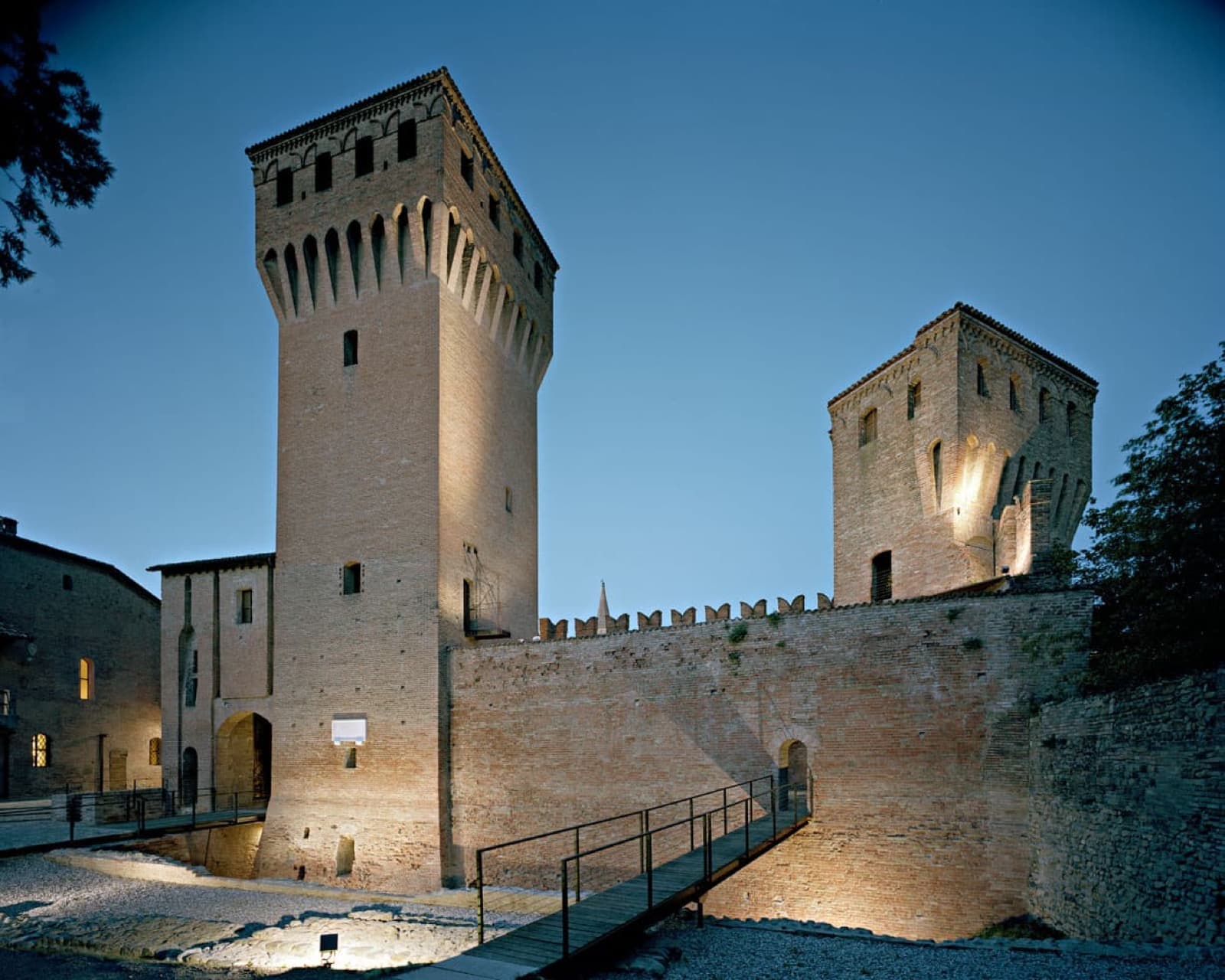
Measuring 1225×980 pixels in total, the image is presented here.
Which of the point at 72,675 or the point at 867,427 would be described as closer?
the point at 867,427

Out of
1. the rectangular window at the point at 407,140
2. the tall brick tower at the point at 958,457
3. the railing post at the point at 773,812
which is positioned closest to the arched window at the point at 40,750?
the rectangular window at the point at 407,140

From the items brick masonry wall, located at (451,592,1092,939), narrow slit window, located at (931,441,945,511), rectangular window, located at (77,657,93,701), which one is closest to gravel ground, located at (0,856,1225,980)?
brick masonry wall, located at (451,592,1092,939)

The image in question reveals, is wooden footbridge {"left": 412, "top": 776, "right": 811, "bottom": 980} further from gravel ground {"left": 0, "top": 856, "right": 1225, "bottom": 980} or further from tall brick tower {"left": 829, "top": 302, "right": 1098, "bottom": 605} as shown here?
tall brick tower {"left": 829, "top": 302, "right": 1098, "bottom": 605}

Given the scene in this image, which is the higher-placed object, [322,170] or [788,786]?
[322,170]

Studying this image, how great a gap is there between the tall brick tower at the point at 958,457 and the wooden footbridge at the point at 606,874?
776 cm

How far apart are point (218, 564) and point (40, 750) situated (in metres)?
9.07

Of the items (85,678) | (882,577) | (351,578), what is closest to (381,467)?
(351,578)

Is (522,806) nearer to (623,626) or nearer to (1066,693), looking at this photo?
(623,626)

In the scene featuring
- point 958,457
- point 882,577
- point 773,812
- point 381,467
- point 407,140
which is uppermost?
point 407,140

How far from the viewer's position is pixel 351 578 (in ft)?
60.5

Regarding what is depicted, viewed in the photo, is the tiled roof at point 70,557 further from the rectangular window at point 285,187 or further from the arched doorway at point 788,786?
the arched doorway at point 788,786

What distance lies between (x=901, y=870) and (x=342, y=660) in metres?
11.6

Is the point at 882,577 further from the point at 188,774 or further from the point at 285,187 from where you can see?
the point at 188,774

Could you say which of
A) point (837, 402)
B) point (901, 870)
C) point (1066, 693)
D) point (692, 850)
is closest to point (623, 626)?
point (692, 850)
